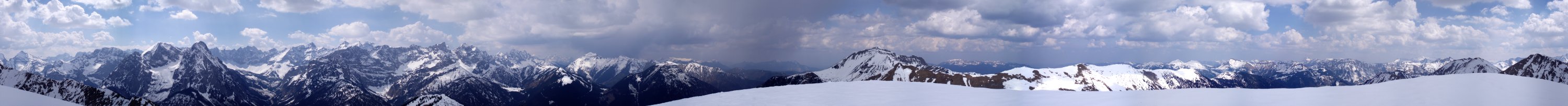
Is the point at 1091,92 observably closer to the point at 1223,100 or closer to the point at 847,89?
the point at 1223,100

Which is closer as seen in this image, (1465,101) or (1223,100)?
(1465,101)

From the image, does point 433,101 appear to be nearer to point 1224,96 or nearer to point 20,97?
point 20,97

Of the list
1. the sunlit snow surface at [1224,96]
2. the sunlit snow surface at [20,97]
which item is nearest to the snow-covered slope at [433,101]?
the sunlit snow surface at [20,97]

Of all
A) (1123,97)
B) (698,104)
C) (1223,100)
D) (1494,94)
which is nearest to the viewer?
(1494,94)

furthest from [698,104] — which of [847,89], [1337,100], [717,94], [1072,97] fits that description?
[1337,100]

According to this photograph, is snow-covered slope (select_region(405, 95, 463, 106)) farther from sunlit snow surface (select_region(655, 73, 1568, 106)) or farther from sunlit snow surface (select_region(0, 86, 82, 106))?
sunlit snow surface (select_region(655, 73, 1568, 106))

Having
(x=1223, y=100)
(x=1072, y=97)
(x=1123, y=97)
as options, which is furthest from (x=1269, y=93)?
(x=1072, y=97)

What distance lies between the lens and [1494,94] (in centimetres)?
1908

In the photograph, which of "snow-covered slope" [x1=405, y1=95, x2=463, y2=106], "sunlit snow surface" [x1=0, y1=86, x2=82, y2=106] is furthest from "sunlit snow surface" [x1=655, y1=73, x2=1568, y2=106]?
"snow-covered slope" [x1=405, y1=95, x2=463, y2=106]

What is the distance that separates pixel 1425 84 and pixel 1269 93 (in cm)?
426

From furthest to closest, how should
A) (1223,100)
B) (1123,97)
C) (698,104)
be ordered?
1. (698,104)
2. (1123,97)
3. (1223,100)

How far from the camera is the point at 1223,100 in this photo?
20547mm

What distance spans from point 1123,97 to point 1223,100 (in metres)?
2.62

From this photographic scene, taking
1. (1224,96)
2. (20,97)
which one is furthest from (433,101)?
(1224,96)
